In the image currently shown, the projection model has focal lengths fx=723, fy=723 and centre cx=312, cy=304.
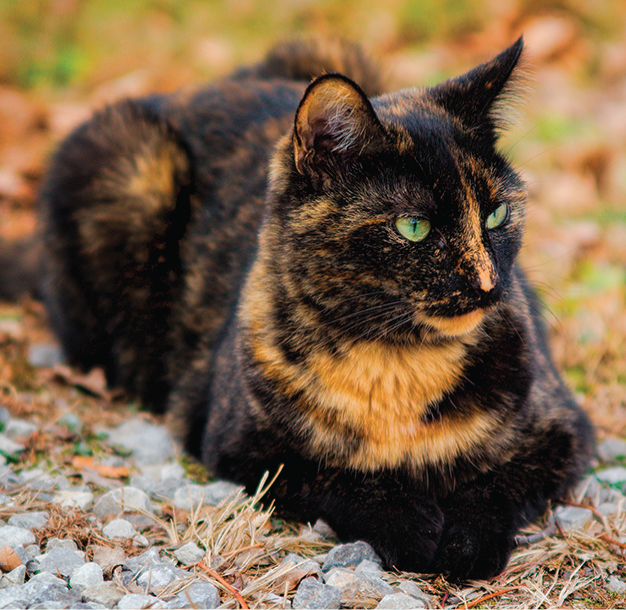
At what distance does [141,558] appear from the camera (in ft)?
6.79

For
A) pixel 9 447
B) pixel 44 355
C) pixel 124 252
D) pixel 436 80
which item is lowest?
pixel 44 355

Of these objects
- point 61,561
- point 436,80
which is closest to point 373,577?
point 61,561

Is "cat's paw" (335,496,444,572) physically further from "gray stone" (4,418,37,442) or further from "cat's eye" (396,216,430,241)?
"gray stone" (4,418,37,442)

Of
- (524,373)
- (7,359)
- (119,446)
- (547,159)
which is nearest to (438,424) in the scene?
(524,373)

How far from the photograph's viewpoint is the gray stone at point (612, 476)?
270 centimetres

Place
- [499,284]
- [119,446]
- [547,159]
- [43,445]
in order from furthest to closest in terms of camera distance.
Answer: [547,159]
[119,446]
[43,445]
[499,284]

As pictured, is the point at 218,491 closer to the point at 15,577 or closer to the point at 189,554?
the point at 189,554

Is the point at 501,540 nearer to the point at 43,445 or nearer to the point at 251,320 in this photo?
the point at 251,320

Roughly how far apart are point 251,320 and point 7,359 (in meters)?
1.55

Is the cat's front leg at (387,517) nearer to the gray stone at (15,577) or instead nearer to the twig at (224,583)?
the twig at (224,583)

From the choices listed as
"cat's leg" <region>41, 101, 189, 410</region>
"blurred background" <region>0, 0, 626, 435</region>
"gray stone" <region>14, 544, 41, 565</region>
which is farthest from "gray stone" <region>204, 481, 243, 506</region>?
"blurred background" <region>0, 0, 626, 435</region>

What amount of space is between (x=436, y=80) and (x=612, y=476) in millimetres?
5058

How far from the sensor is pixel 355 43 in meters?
4.40

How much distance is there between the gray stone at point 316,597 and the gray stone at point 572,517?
0.89 metres
